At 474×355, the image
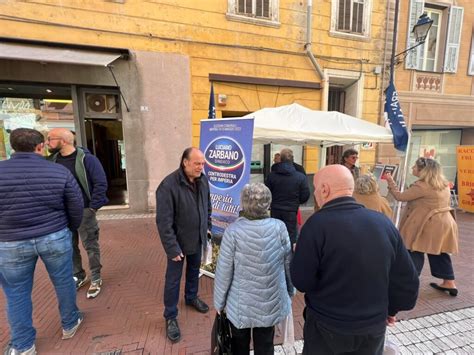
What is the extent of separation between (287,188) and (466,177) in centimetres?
682

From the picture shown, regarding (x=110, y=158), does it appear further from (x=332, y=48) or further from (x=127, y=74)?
(x=332, y=48)

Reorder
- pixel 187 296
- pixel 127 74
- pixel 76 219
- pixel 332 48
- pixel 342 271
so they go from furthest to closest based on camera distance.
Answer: pixel 332 48, pixel 127 74, pixel 187 296, pixel 76 219, pixel 342 271

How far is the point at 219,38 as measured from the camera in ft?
22.6

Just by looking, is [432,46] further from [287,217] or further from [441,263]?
[287,217]

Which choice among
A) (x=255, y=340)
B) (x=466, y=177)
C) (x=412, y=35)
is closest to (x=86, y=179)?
(x=255, y=340)

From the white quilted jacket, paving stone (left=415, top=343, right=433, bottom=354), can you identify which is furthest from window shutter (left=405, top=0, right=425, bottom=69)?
the white quilted jacket

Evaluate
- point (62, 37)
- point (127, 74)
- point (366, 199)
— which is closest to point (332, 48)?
point (127, 74)

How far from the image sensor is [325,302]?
1463mm

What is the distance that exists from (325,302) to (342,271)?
244 mm

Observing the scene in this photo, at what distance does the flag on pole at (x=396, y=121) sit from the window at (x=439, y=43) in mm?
5363

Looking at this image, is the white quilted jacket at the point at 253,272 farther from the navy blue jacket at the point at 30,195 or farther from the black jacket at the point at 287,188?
the black jacket at the point at 287,188

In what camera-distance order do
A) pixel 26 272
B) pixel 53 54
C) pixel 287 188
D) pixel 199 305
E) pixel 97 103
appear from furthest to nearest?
pixel 97 103 → pixel 53 54 → pixel 287 188 → pixel 199 305 → pixel 26 272

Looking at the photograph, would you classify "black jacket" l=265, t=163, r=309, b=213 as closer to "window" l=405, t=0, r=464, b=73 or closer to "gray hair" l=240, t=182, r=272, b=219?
"gray hair" l=240, t=182, r=272, b=219

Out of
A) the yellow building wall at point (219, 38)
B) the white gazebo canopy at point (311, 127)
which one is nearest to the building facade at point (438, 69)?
the yellow building wall at point (219, 38)
